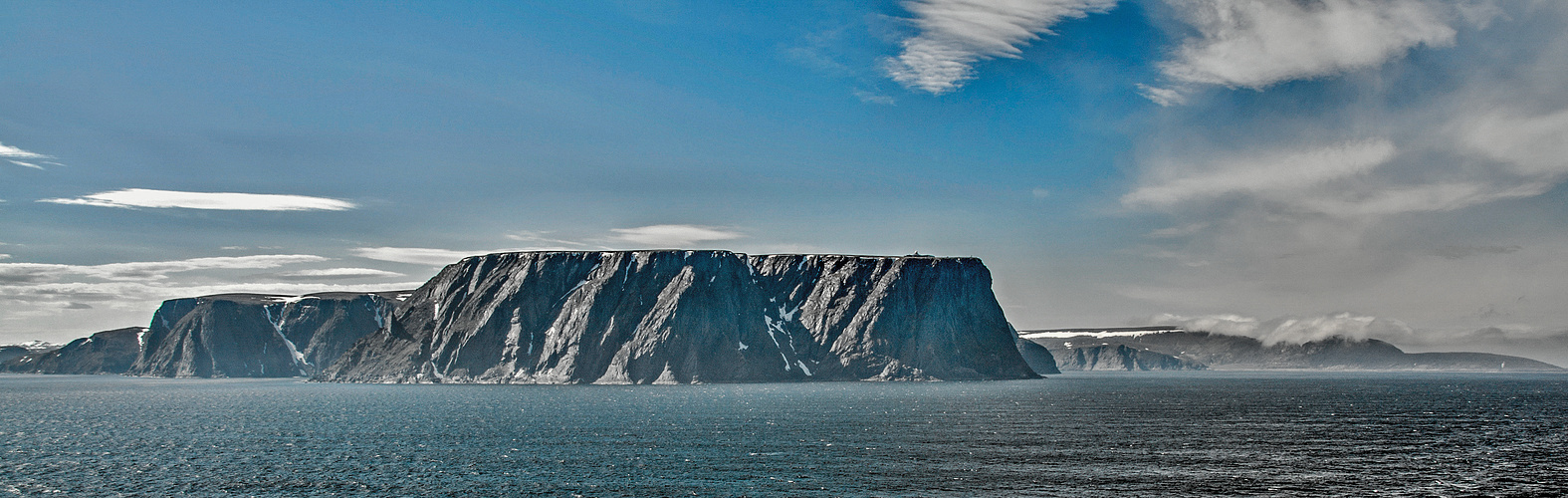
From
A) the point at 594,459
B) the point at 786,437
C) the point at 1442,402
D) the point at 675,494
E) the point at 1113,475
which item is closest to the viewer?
the point at 675,494

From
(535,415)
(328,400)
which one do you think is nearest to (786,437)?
(535,415)

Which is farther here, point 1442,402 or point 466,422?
point 1442,402

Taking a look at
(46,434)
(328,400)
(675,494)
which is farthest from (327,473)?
(328,400)

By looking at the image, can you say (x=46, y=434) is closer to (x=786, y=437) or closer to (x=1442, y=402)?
(x=786, y=437)

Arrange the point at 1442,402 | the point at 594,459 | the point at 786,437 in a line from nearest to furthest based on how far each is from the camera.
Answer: the point at 594,459 < the point at 786,437 < the point at 1442,402

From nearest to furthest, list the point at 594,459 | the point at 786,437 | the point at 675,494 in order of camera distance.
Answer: the point at 675,494
the point at 594,459
the point at 786,437

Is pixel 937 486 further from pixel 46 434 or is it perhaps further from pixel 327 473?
pixel 46 434
